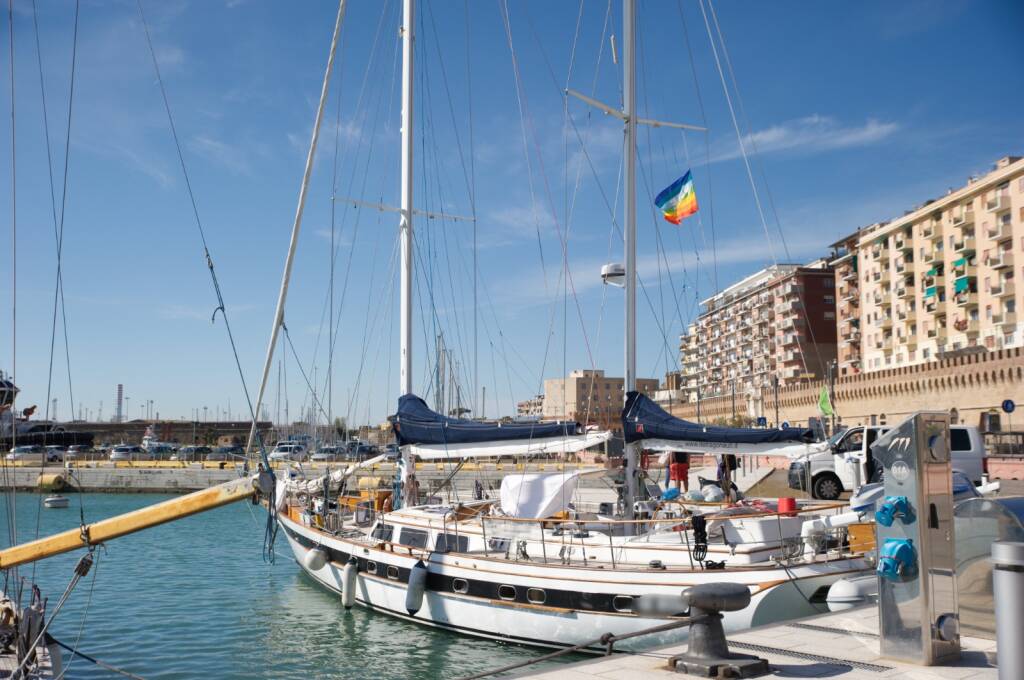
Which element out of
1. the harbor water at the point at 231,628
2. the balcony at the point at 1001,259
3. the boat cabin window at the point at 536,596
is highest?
the balcony at the point at 1001,259

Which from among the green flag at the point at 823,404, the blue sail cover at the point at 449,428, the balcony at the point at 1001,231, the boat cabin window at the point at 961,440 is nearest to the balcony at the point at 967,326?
the balcony at the point at 1001,231

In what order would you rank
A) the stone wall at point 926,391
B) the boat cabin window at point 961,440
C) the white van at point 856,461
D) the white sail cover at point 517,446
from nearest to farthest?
the white sail cover at point 517,446 → the white van at point 856,461 → the boat cabin window at point 961,440 → the stone wall at point 926,391

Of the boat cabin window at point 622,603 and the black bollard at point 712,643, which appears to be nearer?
the black bollard at point 712,643

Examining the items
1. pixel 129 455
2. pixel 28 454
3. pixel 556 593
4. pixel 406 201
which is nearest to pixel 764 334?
pixel 129 455

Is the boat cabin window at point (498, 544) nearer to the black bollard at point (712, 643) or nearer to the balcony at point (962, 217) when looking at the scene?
the black bollard at point (712, 643)

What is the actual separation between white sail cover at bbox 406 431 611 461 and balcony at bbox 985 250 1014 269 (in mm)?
64609

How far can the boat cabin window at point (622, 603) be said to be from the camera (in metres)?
12.9

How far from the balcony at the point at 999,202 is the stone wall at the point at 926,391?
13.8m

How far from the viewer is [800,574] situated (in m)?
12.2

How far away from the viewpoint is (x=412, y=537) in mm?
16531

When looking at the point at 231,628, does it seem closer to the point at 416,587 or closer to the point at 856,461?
the point at 416,587

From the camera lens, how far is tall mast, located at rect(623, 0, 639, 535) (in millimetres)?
16234

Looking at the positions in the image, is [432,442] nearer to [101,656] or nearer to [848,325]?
[101,656]

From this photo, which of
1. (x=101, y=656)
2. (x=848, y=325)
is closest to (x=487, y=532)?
(x=101, y=656)
